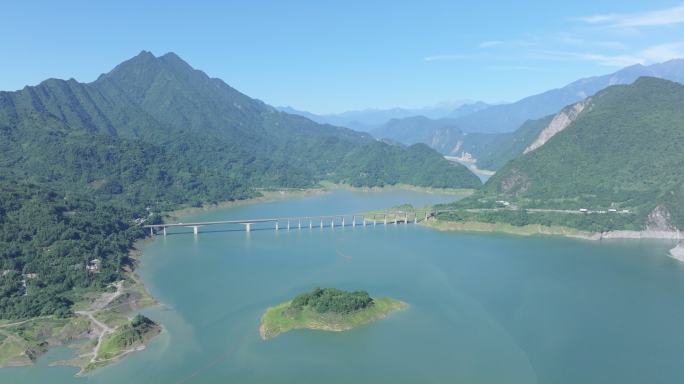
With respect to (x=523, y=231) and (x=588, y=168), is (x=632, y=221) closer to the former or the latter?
(x=523, y=231)

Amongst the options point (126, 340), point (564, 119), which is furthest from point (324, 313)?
point (564, 119)

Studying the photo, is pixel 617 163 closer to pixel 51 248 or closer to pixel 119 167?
pixel 51 248

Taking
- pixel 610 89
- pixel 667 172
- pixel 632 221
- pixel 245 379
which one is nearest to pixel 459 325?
pixel 245 379

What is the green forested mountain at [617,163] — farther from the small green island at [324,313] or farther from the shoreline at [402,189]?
the small green island at [324,313]

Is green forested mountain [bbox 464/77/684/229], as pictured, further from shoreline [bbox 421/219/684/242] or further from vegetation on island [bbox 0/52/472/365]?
vegetation on island [bbox 0/52/472/365]

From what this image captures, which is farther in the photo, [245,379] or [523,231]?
[523,231]

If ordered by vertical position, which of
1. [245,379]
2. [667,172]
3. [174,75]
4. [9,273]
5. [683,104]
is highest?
[174,75]

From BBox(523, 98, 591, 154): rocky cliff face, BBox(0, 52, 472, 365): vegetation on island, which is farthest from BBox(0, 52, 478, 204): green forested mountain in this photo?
BBox(523, 98, 591, 154): rocky cliff face
